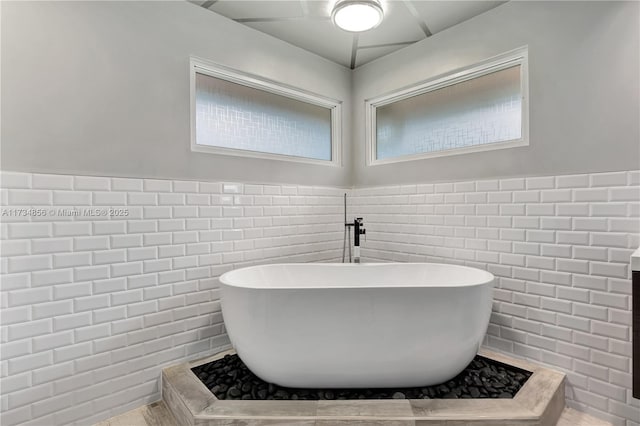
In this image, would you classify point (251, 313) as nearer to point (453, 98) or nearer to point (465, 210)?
point (465, 210)

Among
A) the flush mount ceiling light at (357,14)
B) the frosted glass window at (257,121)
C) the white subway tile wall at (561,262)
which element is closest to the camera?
the white subway tile wall at (561,262)

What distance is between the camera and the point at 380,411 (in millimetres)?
1527

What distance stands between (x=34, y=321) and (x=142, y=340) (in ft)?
1.77

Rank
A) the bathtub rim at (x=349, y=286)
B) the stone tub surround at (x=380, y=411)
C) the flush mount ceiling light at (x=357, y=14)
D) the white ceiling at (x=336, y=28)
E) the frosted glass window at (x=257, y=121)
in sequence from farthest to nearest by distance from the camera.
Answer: the frosted glass window at (x=257, y=121) → the white ceiling at (x=336, y=28) → the flush mount ceiling light at (x=357, y=14) → the bathtub rim at (x=349, y=286) → the stone tub surround at (x=380, y=411)

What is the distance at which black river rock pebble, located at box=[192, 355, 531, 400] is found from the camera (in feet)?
5.49

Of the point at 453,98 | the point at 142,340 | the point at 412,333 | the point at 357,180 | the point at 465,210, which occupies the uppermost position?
the point at 453,98

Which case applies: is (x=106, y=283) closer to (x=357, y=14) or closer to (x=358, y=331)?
(x=358, y=331)

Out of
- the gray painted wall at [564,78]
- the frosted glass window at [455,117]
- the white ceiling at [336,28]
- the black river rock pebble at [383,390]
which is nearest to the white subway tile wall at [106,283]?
the black river rock pebble at [383,390]

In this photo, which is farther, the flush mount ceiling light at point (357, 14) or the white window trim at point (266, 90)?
the white window trim at point (266, 90)

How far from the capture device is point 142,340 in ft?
6.33

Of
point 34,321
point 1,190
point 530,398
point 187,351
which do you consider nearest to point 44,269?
point 34,321

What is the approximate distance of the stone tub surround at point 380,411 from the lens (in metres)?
1.48

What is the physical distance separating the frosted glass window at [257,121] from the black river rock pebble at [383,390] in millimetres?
1542

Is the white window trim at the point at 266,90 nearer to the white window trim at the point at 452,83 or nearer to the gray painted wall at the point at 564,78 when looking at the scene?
the white window trim at the point at 452,83
